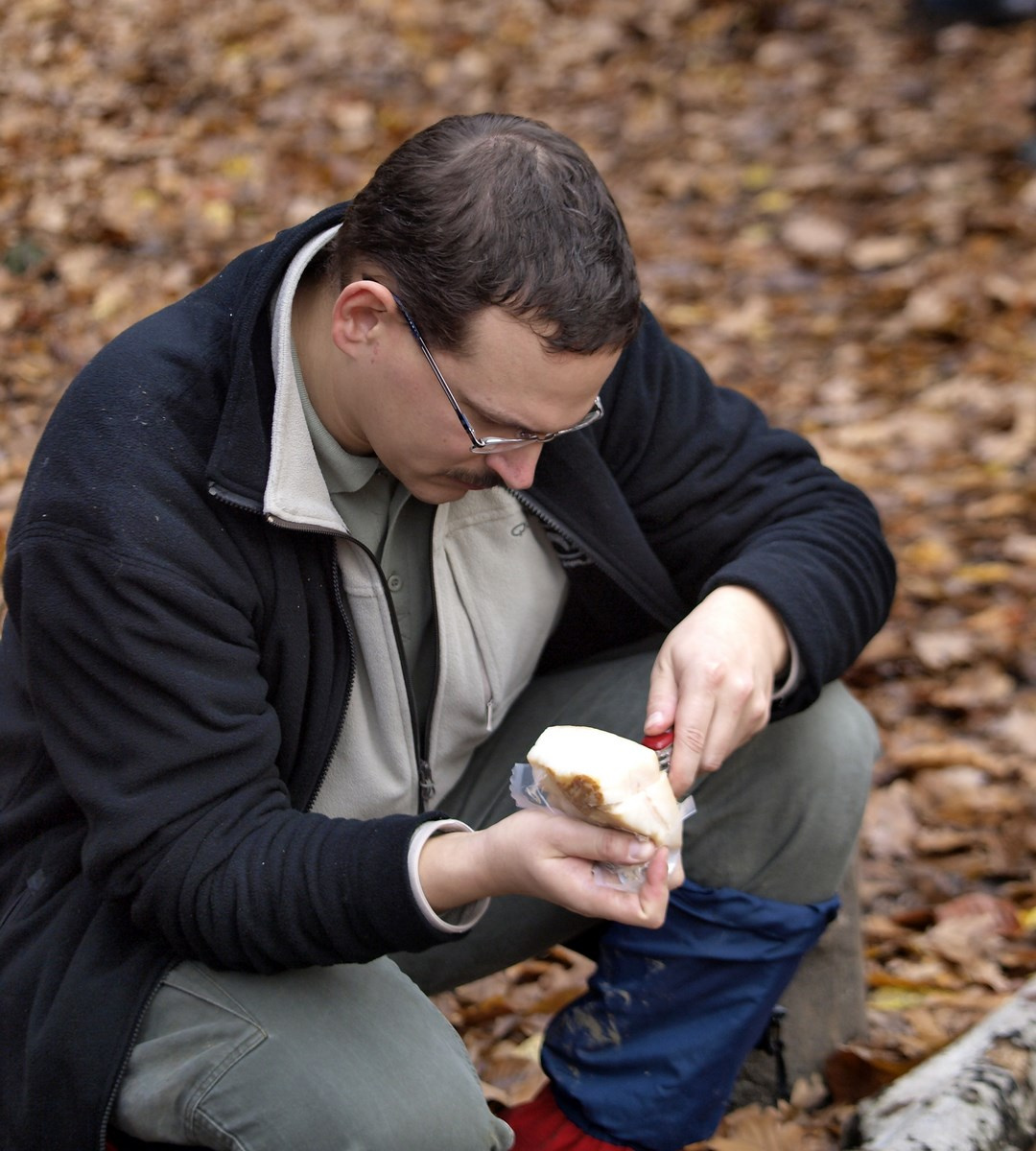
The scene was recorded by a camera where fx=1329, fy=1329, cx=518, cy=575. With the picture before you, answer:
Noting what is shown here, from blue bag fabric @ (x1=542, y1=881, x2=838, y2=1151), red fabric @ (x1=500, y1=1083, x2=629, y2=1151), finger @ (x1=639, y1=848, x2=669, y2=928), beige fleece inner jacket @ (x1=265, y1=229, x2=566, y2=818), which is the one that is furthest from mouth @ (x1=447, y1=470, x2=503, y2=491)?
red fabric @ (x1=500, y1=1083, x2=629, y2=1151)

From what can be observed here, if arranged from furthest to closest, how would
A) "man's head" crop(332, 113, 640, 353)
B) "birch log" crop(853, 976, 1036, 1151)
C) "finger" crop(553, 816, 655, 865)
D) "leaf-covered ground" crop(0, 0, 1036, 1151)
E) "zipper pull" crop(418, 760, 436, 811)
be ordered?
"leaf-covered ground" crop(0, 0, 1036, 1151) → "zipper pull" crop(418, 760, 436, 811) → "birch log" crop(853, 976, 1036, 1151) → "man's head" crop(332, 113, 640, 353) → "finger" crop(553, 816, 655, 865)

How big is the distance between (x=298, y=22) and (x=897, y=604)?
5851mm

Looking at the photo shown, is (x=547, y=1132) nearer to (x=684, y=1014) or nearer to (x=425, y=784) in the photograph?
(x=684, y=1014)

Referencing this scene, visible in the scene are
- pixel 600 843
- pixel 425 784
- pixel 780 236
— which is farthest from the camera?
pixel 780 236

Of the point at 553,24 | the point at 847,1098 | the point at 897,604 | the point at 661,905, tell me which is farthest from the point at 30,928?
the point at 553,24

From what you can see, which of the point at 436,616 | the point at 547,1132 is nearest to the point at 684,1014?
the point at 547,1132

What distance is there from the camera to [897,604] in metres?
4.17

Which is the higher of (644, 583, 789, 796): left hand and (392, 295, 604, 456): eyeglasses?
(392, 295, 604, 456): eyeglasses

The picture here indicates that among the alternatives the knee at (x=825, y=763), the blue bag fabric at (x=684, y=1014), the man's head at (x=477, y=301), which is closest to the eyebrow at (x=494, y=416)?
the man's head at (x=477, y=301)

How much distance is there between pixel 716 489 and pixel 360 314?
811 millimetres

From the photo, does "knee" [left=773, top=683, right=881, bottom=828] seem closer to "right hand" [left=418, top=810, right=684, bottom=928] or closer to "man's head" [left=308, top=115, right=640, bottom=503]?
"right hand" [left=418, top=810, right=684, bottom=928]

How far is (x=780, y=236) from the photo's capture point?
676cm

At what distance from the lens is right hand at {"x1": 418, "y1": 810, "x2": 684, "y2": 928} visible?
5.67ft

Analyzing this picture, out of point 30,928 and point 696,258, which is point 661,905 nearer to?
point 30,928
